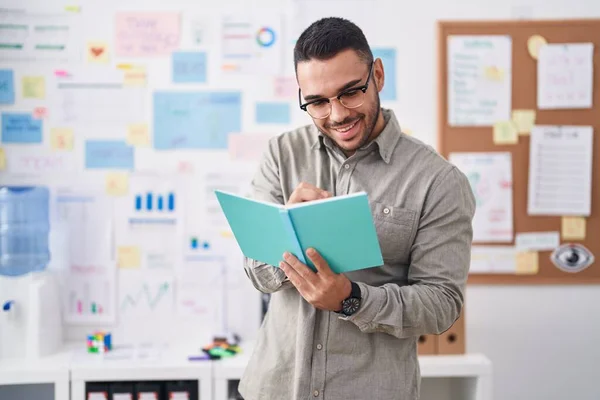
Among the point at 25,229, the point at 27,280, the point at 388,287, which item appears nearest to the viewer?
the point at 388,287

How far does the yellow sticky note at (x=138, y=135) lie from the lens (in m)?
2.54

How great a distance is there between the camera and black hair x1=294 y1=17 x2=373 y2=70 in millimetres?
1386

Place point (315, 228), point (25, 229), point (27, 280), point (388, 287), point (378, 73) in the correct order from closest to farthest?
point (315, 228), point (388, 287), point (378, 73), point (27, 280), point (25, 229)

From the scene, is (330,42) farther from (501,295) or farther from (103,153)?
(501,295)

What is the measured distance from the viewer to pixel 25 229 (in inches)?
98.6

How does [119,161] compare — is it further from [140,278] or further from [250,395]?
[250,395]

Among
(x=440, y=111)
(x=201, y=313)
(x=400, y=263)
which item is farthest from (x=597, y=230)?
(x=201, y=313)

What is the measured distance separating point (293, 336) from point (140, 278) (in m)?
1.24

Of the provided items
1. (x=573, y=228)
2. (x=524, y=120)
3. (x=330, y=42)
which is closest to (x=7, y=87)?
(x=330, y=42)

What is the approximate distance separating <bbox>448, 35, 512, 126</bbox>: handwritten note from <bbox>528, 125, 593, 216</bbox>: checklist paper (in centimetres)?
19

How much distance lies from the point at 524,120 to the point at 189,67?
1.32m

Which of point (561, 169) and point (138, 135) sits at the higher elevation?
point (138, 135)

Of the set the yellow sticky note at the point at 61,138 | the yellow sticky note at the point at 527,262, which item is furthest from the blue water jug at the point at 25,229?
the yellow sticky note at the point at 527,262

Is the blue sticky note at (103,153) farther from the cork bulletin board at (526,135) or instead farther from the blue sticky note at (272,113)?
the cork bulletin board at (526,135)
